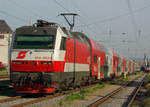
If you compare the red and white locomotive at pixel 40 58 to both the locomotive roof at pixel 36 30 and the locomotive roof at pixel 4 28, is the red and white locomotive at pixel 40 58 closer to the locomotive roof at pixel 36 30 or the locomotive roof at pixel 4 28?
the locomotive roof at pixel 36 30

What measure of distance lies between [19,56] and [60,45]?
2004 mm

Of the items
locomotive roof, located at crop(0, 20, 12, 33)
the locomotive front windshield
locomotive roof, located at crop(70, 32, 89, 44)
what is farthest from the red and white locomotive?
locomotive roof, located at crop(0, 20, 12, 33)

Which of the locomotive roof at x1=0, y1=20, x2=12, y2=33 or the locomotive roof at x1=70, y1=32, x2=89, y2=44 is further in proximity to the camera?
the locomotive roof at x1=0, y1=20, x2=12, y2=33

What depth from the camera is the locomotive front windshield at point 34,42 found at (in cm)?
1159

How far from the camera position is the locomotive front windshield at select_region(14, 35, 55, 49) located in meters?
11.6

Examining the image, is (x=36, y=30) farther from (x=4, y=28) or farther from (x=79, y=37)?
(x=4, y=28)

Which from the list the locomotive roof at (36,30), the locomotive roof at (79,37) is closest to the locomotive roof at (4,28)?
the locomotive roof at (79,37)

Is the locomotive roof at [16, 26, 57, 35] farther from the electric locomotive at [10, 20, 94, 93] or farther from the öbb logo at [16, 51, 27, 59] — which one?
the öbb logo at [16, 51, 27, 59]

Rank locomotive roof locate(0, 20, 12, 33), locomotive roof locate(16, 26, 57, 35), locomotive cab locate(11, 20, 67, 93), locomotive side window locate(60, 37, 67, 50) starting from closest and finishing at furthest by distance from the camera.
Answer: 1. locomotive cab locate(11, 20, 67, 93)
2. locomotive roof locate(16, 26, 57, 35)
3. locomotive side window locate(60, 37, 67, 50)
4. locomotive roof locate(0, 20, 12, 33)

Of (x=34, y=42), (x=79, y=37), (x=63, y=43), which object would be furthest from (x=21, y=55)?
(x=79, y=37)

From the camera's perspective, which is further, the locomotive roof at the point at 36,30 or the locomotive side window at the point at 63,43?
the locomotive side window at the point at 63,43

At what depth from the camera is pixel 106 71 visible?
24.2 meters

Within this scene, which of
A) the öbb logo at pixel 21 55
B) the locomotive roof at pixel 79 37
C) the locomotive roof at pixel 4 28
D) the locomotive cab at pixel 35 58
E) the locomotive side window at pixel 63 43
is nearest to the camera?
the locomotive cab at pixel 35 58

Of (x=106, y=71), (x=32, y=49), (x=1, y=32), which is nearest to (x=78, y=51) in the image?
(x=32, y=49)
